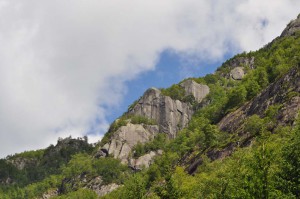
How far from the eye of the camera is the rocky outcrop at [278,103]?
123319 millimetres

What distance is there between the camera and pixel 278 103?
138 m

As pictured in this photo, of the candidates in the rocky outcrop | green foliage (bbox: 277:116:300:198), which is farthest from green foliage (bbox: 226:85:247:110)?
green foliage (bbox: 277:116:300:198)

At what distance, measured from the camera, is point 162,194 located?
72.2m

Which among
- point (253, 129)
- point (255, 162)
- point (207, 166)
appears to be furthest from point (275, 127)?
point (255, 162)

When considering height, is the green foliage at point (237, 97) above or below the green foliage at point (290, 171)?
above

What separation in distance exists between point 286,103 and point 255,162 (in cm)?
8572

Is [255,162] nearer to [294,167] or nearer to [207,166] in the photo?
[294,167]

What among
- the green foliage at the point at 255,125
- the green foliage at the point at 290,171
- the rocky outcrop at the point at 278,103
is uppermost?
the rocky outcrop at the point at 278,103

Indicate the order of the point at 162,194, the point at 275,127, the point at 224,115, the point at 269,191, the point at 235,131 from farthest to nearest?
the point at 224,115 → the point at 235,131 → the point at 275,127 → the point at 162,194 → the point at 269,191

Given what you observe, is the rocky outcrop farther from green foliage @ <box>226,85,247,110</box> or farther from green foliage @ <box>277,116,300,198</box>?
green foliage @ <box>277,116,300,198</box>

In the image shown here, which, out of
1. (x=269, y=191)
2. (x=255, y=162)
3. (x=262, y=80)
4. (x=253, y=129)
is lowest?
(x=269, y=191)

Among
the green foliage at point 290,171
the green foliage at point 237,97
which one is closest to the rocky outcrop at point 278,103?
the green foliage at point 237,97

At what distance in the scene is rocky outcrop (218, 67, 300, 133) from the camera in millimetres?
123319

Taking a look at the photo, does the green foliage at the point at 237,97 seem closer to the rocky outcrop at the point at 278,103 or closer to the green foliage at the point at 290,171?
the rocky outcrop at the point at 278,103
